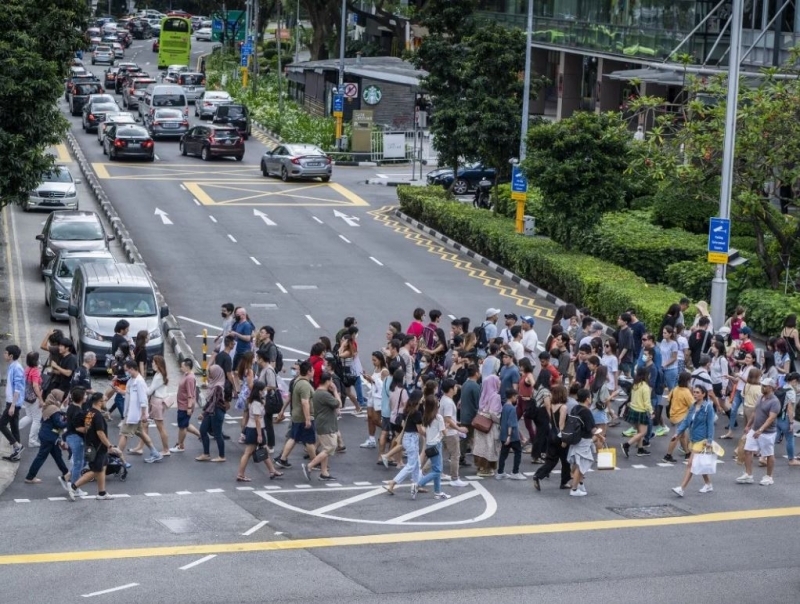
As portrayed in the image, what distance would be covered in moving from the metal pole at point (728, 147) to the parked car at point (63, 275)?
11782 millimetres

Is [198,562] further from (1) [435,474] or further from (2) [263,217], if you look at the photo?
(2) [263,217]

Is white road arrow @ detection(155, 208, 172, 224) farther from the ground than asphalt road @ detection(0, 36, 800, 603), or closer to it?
farther from the ground

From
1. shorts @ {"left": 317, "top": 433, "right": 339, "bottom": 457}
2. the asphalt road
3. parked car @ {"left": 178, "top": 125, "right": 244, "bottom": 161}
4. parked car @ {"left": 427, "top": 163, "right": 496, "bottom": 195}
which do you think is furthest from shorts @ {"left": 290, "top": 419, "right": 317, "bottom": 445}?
parked car @ {"left": 178, "top": 125, "right": 244, "bottom": 161}

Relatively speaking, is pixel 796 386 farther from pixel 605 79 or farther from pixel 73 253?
pixel 605 79

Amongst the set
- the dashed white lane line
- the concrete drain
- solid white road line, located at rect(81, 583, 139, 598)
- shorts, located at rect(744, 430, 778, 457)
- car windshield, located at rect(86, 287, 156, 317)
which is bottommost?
the concrete drain

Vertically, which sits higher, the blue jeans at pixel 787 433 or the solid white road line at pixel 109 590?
the blue jeans at pixel 787 433

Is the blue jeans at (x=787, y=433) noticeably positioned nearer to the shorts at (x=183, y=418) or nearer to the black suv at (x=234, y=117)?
the shorts at (x=183, y=418)

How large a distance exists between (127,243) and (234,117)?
2701 centimetres

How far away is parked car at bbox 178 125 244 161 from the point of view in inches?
2146

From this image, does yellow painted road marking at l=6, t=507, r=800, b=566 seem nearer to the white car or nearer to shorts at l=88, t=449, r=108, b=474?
shorts at l=88, t=449, r=108, b=474

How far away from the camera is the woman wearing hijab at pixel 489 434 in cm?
1909

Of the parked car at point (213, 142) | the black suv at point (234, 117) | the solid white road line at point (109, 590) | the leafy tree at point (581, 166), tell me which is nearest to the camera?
the solid white road line at point (109, 590)

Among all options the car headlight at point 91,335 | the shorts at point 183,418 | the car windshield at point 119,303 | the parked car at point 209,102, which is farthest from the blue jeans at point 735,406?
the parked car at point 209,102

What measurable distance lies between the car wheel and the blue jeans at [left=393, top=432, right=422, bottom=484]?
98.2 feet
